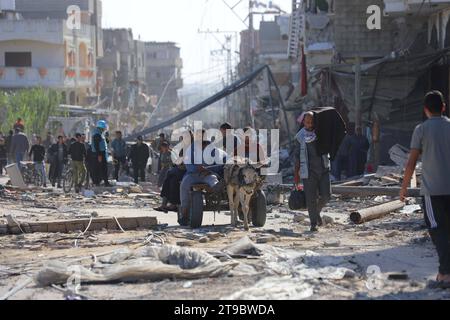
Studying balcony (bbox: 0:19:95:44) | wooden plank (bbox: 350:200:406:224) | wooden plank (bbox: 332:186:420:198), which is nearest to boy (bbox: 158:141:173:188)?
wooden plank (bbox: 332:186:420:198)

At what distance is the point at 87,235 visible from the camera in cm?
1467

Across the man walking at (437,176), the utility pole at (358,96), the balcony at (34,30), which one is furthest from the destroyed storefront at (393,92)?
the balcony at (34,30)

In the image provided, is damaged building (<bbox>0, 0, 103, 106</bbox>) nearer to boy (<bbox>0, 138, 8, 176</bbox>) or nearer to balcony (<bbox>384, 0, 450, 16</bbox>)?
boy (<bbox>0, 138, 8, 176</bbox>)

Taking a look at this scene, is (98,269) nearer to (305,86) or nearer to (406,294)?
(406,294)

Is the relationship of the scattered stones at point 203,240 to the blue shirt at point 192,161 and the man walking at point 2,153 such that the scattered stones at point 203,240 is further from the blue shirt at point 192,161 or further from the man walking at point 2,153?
the man walking at point 2,153

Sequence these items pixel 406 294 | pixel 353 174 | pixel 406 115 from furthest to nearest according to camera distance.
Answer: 1. pixel 406 115
2. pixel 353 174
3. pixel 406 294

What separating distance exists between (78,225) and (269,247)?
170 inches

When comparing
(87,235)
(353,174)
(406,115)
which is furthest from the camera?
(406,115)

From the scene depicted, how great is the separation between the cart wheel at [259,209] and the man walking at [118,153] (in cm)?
1547

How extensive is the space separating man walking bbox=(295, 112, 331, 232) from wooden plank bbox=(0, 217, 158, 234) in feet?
8.24

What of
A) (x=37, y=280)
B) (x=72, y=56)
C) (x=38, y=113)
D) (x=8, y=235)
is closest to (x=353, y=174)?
(x=8, y=235)

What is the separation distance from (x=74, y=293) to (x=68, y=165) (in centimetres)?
1867

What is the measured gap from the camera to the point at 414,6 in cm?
2955

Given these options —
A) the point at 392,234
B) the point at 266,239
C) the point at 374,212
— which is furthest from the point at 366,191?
the point at 266,239
